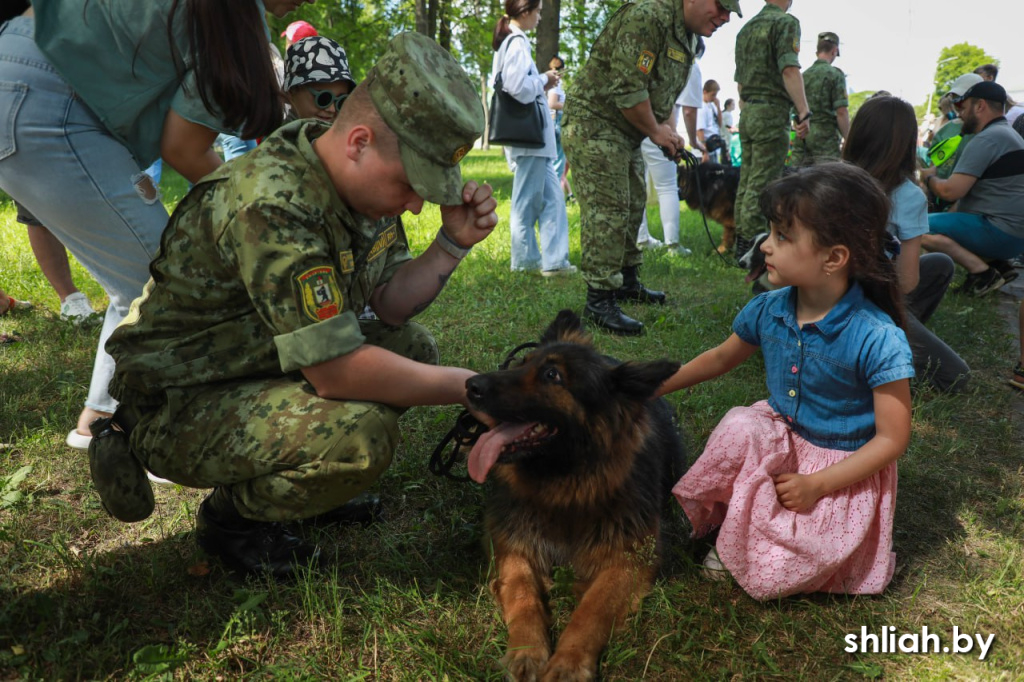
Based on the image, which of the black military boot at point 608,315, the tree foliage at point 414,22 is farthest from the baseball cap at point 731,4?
the tree foliage at point 414,22

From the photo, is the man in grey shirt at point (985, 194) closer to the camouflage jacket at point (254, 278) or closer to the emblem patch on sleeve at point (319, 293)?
the camouflage jacket at point (254, 278)

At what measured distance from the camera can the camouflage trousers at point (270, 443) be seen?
2146mm

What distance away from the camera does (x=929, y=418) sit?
3.93 meters

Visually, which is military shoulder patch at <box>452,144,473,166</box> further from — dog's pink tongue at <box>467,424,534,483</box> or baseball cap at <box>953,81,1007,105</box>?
baseball cap at <box>953,81,1007,105</box>

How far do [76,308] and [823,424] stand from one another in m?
5.20

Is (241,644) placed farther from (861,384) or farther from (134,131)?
(861,384)

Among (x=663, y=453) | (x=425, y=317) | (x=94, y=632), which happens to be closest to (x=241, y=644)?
(x=94, y=632)

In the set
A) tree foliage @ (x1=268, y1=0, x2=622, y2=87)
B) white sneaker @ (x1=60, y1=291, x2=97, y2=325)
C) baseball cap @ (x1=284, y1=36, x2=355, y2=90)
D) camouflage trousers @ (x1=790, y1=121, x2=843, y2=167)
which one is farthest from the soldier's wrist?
tree foliage @ (x1=268, y1=0, x2=622, y2=87)

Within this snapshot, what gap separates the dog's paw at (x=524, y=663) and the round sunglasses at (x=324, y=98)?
3218 millimetres

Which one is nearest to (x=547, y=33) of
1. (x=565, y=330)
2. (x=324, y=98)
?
(x=324, y=98)

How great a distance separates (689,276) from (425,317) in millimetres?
3180

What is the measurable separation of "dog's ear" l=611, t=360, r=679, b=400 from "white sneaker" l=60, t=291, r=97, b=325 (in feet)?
14.6

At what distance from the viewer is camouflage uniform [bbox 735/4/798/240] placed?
6.87 meters

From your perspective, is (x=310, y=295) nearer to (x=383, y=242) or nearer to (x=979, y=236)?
(x=383, y=242)
